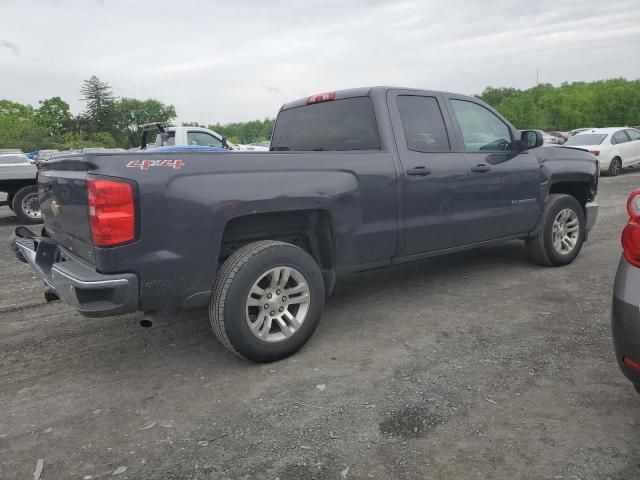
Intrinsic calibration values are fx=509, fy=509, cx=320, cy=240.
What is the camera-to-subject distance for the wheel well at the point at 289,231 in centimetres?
348

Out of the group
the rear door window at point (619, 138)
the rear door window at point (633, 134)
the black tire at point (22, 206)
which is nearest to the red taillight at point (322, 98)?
the black tire at point (22, 206)

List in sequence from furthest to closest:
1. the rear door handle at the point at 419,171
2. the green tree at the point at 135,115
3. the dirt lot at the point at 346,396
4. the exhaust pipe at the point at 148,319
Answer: the green tree at the point at 135,115, the rear door handle at the point at 419,171, the exhaust pipe at the point at 148,319, the dirt lot at the point at 346,396

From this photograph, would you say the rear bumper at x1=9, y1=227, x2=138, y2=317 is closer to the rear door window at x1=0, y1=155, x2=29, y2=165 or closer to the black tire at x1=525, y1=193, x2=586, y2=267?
the black tire at x1=525, y1=193, x2=586, y2=267

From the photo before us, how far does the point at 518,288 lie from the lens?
4.95 metres

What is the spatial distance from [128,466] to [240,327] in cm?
103

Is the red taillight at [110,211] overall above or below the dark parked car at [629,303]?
above

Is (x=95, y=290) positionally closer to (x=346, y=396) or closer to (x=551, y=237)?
(x=346, y=396)

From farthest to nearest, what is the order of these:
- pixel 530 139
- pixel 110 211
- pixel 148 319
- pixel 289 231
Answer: pixel 530 139, pixel 289 231, pixel 148 319, pixel 110 211

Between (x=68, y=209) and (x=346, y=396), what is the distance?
82.8 inches

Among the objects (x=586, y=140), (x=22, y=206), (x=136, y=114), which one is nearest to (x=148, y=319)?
(x=22, y=206)

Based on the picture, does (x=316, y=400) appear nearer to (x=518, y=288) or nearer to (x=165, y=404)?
(x=165, y=404)

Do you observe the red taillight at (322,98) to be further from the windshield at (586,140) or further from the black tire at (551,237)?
the windshield at (586,140)

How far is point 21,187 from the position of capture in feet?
37.4

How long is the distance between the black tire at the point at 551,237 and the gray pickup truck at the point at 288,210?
4 centimetres
